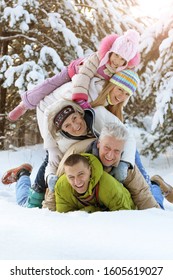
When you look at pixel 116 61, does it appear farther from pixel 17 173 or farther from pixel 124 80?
pixel 17 173

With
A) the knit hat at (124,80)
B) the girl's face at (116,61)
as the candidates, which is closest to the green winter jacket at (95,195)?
the knit hat at (124,80)

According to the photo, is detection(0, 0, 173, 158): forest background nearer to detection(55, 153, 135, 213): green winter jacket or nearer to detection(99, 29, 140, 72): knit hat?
detection(99, 29, 140, 72): knit hat

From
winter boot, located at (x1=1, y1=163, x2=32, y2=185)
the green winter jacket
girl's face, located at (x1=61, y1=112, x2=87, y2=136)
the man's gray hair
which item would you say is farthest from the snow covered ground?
winter boot, located at (x1=1, y1=163, x2=32, y2=185)

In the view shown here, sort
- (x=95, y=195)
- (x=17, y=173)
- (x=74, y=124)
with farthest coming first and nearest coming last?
1. (x=17, y=173)
2. (x=74, y=124)
3. (x=95, y=195)

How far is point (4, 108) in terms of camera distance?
931 centimetres

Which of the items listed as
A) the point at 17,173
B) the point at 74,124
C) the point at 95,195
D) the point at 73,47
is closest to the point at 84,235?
the point at 95,195

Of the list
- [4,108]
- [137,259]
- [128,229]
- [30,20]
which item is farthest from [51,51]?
[137,259]

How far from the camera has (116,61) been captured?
12.4ft

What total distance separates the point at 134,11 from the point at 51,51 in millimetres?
2830

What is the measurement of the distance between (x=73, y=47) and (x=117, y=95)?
16.2 ft

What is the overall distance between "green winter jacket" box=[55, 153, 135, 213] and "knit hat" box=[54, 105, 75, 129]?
0.38 metres

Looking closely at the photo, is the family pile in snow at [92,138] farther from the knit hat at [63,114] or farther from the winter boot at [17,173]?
the winter boot at [17,173]

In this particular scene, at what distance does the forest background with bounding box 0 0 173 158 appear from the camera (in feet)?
24.1

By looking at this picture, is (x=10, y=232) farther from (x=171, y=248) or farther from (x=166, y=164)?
(x=166, y=164)
